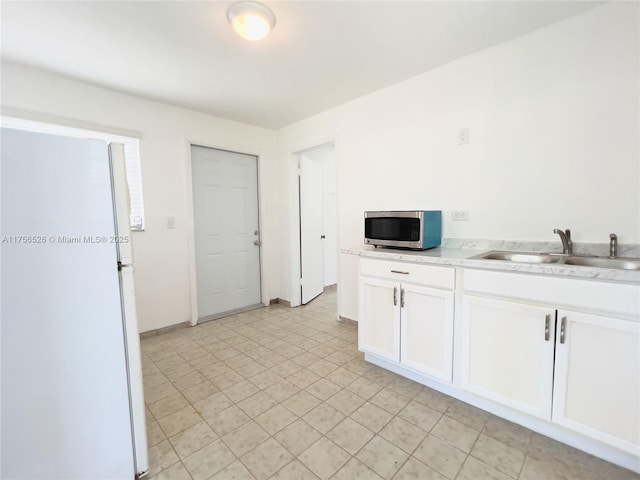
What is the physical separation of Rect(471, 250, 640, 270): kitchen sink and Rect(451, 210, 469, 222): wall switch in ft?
1.13

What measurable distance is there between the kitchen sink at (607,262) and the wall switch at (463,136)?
1074mm

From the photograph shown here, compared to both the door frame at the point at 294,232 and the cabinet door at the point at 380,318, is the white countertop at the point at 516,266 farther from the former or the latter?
the door frame at the point at 294,232

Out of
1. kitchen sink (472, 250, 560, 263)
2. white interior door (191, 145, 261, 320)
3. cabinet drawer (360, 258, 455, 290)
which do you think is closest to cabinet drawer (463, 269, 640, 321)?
cabinet drawer (360, 258, 455, 290)

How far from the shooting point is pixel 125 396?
1256 mm

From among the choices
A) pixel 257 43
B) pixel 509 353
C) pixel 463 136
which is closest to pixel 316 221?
pixel 463 136

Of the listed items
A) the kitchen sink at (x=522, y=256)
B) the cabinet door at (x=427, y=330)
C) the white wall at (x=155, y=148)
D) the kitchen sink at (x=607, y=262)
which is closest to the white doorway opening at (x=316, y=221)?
the white wall at (x=155, y=148)

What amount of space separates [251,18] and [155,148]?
72.8 inches

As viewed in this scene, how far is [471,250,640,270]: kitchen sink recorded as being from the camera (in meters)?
1.57

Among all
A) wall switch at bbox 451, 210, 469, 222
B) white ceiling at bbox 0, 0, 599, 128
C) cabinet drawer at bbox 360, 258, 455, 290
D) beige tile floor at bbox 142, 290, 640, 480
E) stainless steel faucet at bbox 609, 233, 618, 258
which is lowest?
beige tile floor at bbox 142, 290, 640, 480

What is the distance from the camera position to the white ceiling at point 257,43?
1.63 m

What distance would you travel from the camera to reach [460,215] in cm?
226

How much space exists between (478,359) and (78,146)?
221 centimetres

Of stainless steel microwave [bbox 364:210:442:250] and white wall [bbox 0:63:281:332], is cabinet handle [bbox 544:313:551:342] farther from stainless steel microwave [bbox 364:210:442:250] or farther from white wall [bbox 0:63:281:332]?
white wall [bbox 0:63:281:332]

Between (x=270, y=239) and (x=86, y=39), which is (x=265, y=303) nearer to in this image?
(x=270, y=239)
